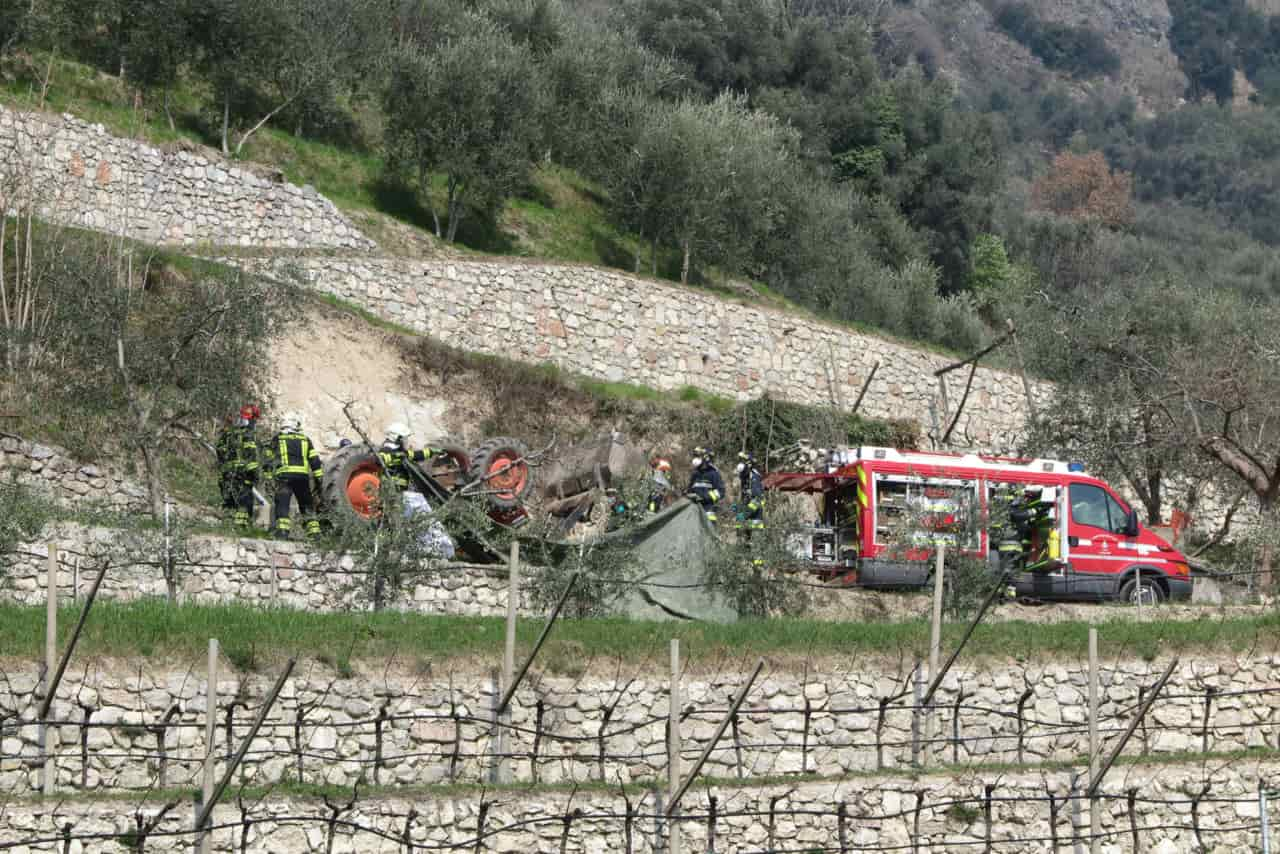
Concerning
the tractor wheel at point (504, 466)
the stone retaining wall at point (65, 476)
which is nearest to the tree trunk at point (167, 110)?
the stone retaining wall at point (65, 476)

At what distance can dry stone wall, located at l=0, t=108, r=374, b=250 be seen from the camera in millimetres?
29891

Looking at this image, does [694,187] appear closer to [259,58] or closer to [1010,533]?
[259,58]

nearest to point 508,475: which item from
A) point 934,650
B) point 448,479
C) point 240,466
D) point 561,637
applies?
point 448,479

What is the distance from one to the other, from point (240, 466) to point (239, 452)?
0.17 metres

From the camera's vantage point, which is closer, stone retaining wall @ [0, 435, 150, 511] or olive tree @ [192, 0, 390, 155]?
stone retaining wall @ [0, 435, 150, 511]

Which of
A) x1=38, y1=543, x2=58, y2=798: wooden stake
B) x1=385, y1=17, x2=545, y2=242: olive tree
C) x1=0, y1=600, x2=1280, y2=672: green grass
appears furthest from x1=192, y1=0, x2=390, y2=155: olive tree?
x1=38, y1=543, x2=58, y2=798: wooden stake

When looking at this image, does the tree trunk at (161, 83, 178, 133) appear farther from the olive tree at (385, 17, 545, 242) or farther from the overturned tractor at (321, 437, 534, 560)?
the overturned tractor at (321, 437, 534, 560)

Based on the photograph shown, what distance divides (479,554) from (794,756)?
18.8ft

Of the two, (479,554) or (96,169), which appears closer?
(479,554)

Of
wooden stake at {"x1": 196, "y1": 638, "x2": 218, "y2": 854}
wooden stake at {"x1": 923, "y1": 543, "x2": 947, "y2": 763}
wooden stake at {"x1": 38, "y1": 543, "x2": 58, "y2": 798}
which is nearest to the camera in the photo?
wooden stake at {"x1": 196, "y1": 638, "x2": 218, "y2": 854}

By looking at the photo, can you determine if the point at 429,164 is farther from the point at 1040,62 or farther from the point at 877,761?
the point at 1040,62

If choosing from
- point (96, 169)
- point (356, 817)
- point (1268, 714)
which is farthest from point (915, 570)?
point (96, 169)

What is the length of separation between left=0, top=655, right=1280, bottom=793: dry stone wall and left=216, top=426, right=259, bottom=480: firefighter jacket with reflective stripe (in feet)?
22.1

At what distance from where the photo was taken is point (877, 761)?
17297 mm
